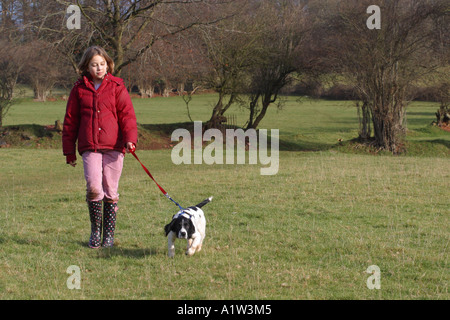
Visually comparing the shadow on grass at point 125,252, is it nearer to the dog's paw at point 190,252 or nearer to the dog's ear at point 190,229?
the dog's paw at point 190,252

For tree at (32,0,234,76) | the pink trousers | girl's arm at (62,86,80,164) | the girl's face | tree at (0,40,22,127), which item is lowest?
the pink trousers

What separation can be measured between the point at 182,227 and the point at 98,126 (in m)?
1.54

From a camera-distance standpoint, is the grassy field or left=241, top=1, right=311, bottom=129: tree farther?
left=241, top=1, right=311, bottom=129: tree

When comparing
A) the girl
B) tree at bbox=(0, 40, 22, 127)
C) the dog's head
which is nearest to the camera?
the dog's head

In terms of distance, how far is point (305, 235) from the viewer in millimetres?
7277

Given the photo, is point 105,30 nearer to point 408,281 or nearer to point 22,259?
point 22,259

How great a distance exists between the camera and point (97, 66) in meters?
6.21

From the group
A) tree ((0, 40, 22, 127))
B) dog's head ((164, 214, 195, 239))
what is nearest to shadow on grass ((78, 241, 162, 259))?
dog's head ((164, 214, 195, 239))

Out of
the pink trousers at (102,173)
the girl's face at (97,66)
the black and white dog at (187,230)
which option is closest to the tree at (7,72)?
the girl's face at (97,66)

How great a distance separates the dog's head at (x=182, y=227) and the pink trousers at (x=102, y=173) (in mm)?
989

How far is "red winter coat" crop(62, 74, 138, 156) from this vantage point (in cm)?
618

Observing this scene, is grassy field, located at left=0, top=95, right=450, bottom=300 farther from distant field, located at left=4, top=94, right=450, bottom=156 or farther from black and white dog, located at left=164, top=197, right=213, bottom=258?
distant field, located at left=4, top=94, right=450, bottom=156

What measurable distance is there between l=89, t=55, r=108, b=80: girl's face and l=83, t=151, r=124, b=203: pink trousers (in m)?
0.91

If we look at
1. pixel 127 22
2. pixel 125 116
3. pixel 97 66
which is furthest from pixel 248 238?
pixel 127 22
